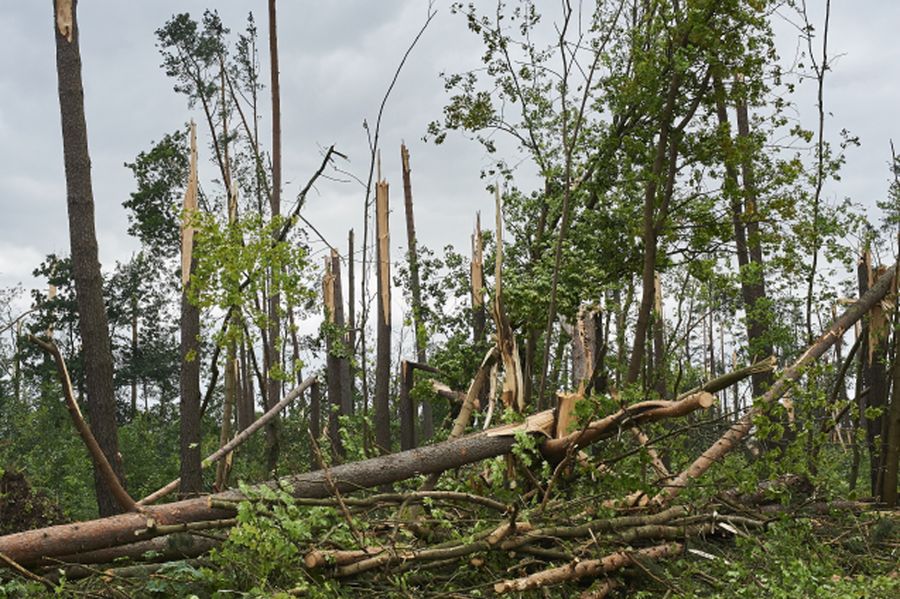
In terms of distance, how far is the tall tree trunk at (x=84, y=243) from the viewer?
8.78 m

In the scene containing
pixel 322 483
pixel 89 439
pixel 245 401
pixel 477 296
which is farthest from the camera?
pixel 245 401

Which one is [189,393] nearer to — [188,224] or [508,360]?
[188,224]

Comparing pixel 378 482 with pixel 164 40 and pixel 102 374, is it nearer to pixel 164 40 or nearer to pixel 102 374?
pixel 102 374

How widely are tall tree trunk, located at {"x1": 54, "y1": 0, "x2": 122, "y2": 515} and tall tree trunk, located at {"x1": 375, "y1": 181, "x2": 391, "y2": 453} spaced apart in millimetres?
8426

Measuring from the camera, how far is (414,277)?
16.9 metres

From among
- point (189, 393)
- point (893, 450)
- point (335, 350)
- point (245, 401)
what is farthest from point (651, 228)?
point (245, 401)

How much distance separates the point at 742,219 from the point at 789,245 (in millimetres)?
1096

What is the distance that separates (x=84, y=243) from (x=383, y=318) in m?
9.01

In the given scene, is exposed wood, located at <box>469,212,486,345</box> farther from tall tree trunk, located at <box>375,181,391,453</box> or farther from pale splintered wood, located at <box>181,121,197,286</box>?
pale splintered wood, located at <box>181,121,197,286</box>

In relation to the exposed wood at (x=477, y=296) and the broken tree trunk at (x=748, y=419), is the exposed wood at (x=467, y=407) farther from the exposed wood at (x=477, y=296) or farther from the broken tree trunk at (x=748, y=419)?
the exposed wood at (x=477, y=296)

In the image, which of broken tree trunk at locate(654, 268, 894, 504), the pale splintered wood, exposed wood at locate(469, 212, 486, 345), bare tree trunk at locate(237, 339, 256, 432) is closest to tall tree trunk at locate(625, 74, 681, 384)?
broken tree trunk at locate(654, 268, 894, 504)

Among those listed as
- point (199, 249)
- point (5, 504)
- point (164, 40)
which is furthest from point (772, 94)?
point (164, 40)

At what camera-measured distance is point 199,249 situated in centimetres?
1098

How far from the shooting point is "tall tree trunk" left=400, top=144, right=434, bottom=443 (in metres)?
14.6
